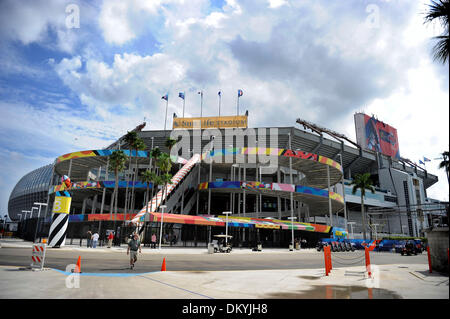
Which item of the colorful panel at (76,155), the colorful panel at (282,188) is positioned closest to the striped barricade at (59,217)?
the colorful panel at (76,155)

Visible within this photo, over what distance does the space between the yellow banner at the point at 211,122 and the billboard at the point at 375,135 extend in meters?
49.4

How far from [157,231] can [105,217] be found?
14695 mm

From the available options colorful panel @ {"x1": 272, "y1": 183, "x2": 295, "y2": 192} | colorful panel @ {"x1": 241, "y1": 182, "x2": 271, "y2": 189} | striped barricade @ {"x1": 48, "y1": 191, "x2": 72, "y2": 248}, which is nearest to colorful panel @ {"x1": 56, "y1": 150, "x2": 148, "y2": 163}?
colorful panel @ {"x1": 241, "y1": 182, "x2": 271, "y2": 189}

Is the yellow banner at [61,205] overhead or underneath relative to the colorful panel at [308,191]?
underneath

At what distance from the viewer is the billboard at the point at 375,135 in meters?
94.2

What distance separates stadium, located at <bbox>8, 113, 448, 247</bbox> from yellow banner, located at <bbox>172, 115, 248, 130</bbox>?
0.87 feet

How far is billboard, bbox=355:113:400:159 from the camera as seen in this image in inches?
3708

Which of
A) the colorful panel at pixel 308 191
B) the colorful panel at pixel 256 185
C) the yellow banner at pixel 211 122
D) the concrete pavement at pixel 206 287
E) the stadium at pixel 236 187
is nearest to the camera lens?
the concrete pavement at pixel 206 287

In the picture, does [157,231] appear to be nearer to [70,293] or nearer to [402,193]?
[70,293]

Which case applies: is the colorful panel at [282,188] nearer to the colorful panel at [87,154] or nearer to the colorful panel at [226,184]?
the colorful panel at [226,184]

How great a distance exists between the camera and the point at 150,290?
8.08m

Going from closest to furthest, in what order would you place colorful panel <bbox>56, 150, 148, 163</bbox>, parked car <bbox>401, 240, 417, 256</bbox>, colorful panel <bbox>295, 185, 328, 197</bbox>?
parked car <bbox>401, 240, 417, 256</bbox> → colorful panel <bbox>295, 185, 328, 197</bbox> → colorful panel <bbox>56, 150, 148, 163</bbox>

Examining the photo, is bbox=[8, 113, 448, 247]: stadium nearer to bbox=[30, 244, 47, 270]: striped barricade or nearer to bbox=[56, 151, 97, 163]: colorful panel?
bbox=[56, 151, 97, 163]: colorful panel

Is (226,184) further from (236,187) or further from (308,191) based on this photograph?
(308,191)
